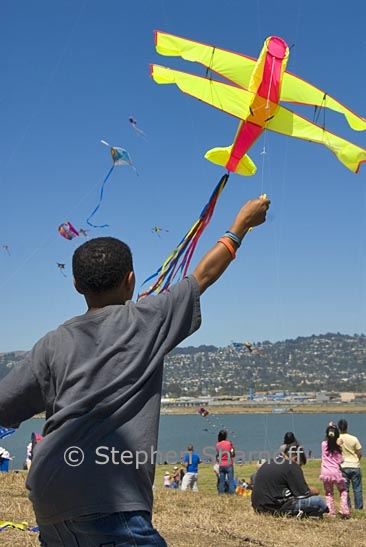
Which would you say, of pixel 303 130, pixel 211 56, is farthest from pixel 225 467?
pixel 211 56

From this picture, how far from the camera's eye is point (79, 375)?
5.69 ft

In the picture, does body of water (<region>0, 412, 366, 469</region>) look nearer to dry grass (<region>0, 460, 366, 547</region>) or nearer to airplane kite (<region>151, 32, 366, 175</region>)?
dry grass (<region>0, 460, 366, 547</region>)

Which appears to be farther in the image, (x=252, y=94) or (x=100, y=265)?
(x=252, y=94)

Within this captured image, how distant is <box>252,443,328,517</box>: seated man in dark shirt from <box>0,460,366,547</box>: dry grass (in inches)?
6.9

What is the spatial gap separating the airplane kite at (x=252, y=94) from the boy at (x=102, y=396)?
333cm

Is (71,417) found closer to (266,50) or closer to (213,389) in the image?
(266,50)

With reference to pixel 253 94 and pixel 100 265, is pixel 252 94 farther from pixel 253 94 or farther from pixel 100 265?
pixel 100 265

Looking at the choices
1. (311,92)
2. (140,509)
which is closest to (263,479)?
(311,92)

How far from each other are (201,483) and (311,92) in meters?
11.8

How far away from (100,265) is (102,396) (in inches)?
14.9

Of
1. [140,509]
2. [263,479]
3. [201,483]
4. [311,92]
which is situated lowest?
[201,483]

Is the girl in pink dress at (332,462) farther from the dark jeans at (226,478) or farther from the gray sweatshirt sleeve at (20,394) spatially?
the gray sweatshirt sleeve at (20,394)

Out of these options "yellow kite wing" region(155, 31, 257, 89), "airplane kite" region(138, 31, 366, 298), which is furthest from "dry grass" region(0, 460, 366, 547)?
"yellow kite wing" region(155, 31, 257, 89)

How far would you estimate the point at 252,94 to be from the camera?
5.32 m
